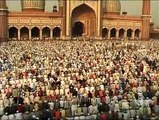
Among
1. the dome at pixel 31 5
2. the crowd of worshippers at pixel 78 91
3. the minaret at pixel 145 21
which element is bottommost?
the crowd of worshippers at pixel 78 91

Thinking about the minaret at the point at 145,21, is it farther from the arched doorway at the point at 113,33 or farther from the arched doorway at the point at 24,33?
the arched doorway at the point at 24,33

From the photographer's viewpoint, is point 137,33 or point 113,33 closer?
point 113,33

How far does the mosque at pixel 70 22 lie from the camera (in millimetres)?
38031

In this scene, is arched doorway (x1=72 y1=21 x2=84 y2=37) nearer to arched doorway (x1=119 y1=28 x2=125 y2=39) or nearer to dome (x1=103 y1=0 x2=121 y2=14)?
arched doorway (x1=119 y1=28 x2=125 y2=39)

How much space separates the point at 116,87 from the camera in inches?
471

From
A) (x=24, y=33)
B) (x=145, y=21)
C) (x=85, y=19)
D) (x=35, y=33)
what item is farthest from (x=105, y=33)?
(x=24, y=33)

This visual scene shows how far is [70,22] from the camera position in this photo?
39.2 meters

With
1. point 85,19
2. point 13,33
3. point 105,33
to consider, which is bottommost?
point 13,33

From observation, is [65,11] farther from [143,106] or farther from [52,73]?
[143,106]

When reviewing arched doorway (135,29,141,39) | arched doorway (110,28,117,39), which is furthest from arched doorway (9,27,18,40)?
arched doorway (135,29,141,39)

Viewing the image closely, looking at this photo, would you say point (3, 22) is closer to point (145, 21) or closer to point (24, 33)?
point (24, 33)

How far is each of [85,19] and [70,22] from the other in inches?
131

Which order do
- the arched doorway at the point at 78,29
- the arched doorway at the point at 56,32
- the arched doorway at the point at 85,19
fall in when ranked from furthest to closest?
the arched doorway at the point at 78,29
the arched doorway at the point at 85,19
the arched doorway at the point at 56,32

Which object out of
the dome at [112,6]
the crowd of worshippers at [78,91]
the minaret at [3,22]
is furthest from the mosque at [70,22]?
the crowd of worshippers at [78,91]
